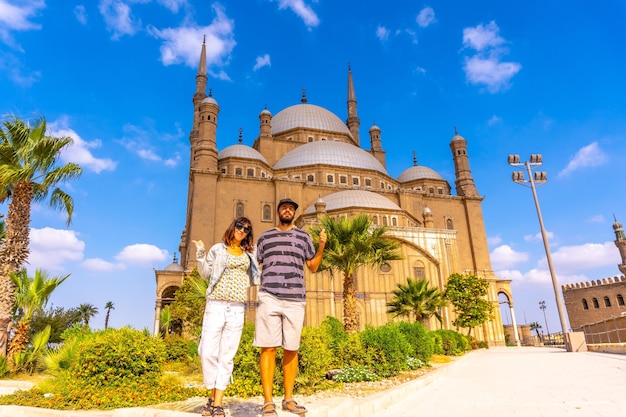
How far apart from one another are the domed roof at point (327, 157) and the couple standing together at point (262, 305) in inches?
1180

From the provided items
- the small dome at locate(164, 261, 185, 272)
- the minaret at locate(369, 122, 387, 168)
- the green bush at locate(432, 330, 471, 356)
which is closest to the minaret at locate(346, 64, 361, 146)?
the minaret at locate(369, 122, 387, 168)

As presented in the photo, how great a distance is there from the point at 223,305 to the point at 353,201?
84.0ft

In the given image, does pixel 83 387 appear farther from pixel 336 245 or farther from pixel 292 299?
pixel 336 245

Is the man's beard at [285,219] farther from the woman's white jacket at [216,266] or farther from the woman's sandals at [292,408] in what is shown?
the woman's sandals at [292,408]

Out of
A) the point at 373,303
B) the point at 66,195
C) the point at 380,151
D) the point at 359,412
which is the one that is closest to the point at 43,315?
the point at 66,195

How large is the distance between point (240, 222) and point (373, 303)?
21806mm

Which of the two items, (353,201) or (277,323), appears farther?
(353,201)

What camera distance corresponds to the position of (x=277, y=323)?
3752mm

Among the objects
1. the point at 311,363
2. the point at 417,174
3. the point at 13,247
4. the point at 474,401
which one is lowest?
the point at 474,401

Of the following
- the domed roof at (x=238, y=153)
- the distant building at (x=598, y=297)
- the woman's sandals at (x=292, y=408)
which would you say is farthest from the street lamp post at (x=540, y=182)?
the distant building at (x=598, y=297)

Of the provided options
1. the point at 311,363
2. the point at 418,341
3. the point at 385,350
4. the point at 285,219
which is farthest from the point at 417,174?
the point at 285,219

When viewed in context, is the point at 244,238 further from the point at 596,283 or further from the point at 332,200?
the point at 596,283

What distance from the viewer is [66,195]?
1172 centimetres

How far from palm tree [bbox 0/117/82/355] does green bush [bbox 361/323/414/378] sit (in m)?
9.19
